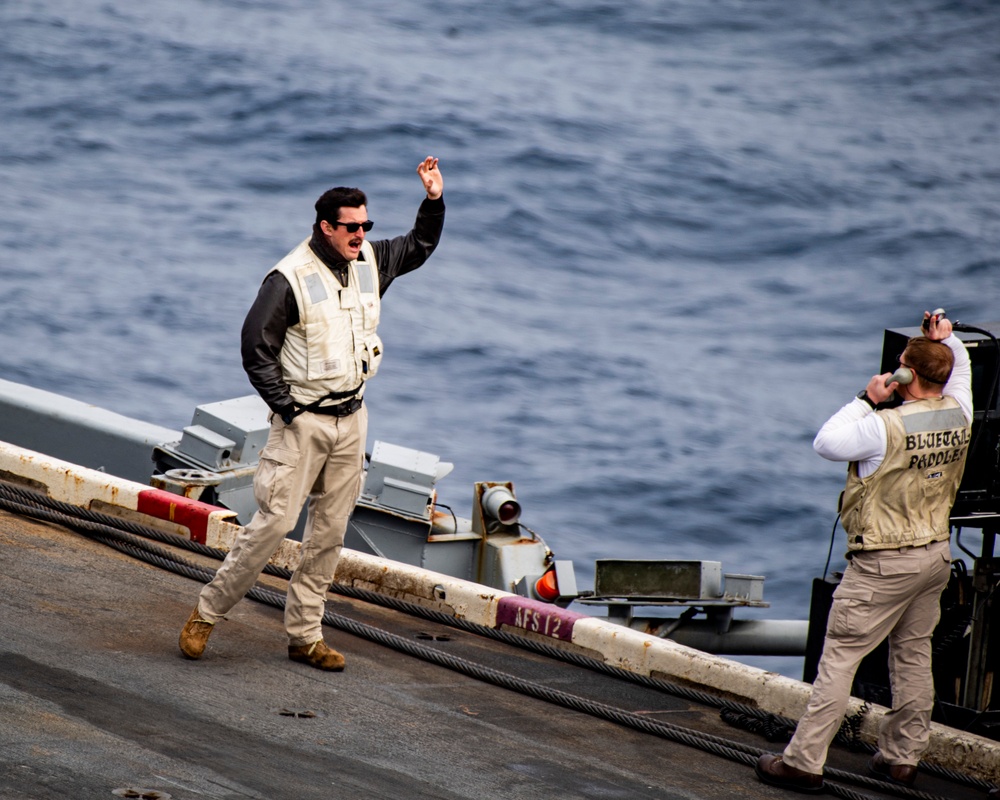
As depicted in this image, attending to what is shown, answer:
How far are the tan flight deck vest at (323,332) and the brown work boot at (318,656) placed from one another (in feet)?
3.58

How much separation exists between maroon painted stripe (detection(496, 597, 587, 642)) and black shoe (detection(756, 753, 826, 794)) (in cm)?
172

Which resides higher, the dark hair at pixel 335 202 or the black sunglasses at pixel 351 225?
the dark hair at pixel 335 202

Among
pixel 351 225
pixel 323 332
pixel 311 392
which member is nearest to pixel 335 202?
pixel 351 225

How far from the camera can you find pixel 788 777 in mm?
5395

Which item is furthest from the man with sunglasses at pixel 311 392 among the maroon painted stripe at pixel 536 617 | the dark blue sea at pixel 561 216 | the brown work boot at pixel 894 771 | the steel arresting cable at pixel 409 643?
the dark blue sea at pixel 561 216

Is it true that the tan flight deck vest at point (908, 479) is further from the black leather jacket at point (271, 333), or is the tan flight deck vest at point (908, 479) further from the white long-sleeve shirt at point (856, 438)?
the black leather jacket at point (271, 333)

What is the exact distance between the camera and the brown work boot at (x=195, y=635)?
19.5 ft

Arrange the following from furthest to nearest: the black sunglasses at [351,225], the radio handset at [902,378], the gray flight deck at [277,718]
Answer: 1. the black sunglasses at [351,225]
2. the radio handset at [902,378]
3. the gray flight deck at [277,718]

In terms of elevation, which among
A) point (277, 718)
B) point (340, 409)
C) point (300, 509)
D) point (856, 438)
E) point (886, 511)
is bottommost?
point (277, 718)

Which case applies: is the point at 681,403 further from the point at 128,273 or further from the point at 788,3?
the point at 788,3

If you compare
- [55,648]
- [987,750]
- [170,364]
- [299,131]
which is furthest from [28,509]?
[299,131]

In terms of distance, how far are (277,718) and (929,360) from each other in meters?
2.80

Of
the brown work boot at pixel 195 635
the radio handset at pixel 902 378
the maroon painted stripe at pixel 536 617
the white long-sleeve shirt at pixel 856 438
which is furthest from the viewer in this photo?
the maroon painted stripe at pixel 536 617

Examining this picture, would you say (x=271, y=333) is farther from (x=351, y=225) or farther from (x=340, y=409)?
(x=351, y=225)
